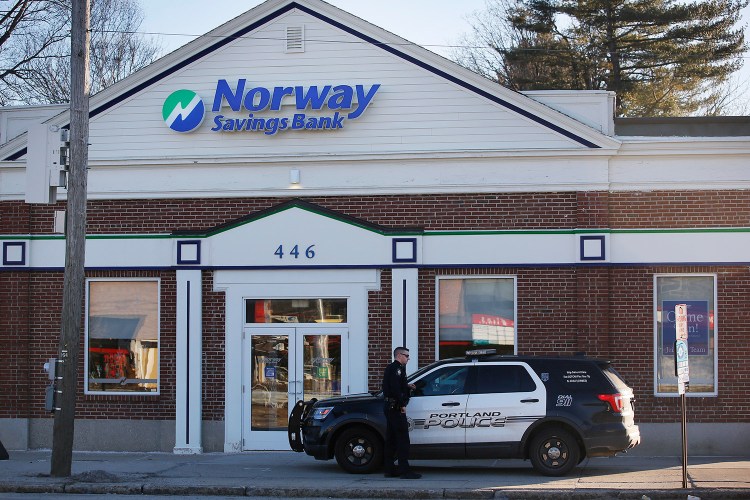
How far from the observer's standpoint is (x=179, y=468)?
17.2 meters

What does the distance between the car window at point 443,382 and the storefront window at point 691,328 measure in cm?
457

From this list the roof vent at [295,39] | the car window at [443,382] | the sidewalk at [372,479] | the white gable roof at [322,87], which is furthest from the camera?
the roof vent at [295,39]

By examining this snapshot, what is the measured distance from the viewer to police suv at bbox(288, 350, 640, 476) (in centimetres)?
1564

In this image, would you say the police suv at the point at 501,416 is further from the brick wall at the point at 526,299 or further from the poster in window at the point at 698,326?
the poster in window at the point at 698,326

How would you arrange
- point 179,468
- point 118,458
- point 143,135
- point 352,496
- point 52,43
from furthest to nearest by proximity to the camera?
point 52,43 < point 143,135 < point 118,458 < point 179,468 < point 352,496

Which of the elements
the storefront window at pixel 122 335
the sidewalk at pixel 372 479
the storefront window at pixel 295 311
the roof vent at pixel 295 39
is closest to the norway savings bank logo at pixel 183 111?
the roof vent at pixel 295 39

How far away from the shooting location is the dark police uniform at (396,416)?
50.7 ft

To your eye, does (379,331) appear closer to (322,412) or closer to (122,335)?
(322,412)

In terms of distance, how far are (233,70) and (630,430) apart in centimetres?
967

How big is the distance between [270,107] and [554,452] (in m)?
8.17

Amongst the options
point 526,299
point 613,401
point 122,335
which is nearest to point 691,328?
point 526,299

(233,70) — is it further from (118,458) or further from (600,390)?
(600,390)

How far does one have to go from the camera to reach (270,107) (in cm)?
1962

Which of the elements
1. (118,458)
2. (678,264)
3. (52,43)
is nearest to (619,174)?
(678,264)
